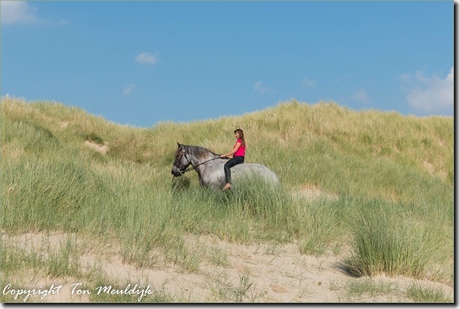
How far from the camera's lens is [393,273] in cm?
762

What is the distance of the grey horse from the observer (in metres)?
12.2

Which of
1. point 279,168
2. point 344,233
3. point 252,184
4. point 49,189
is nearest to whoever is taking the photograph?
point 49,189

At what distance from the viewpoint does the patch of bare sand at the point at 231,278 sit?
625cm

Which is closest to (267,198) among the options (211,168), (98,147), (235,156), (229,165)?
(229,165)

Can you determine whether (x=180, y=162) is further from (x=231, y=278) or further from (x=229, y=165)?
(x=231, y=278)

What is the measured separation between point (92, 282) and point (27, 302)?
74 cm

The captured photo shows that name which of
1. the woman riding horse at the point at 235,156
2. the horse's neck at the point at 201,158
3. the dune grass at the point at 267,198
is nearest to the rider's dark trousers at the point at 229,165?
the woman riding horse at the point at 235,156

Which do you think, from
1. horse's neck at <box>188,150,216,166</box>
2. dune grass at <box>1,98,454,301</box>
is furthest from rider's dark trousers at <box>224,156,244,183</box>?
horse's neck at <box>188,150,216,166</box>

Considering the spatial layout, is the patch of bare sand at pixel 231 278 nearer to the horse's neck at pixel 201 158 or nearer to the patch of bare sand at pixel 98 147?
the horse's neck at pixel 201 158

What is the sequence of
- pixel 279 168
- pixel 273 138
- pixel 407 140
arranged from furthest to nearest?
pixel 407 140, pixel 273 138, pixel 279 168

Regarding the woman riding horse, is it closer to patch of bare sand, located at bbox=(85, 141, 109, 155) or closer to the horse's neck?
the horse's neck

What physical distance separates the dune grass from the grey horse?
591 millimetres

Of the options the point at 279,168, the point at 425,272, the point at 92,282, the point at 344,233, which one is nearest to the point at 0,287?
the point at 92,282

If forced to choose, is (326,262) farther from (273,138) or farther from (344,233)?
(273,138)
